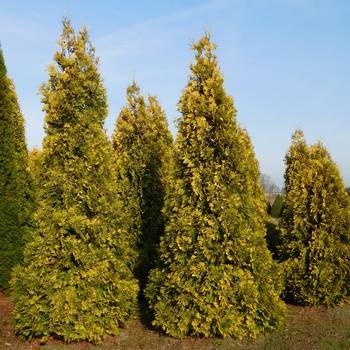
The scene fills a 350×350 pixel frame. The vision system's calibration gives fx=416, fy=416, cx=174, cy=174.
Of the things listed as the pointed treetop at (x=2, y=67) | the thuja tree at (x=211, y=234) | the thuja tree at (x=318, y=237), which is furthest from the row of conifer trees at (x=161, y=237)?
the pointed treetop at (x=2, y=67)

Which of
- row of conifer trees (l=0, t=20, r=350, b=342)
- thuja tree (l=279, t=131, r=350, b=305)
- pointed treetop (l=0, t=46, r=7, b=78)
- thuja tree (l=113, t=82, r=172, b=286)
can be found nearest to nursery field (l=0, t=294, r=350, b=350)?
row of conifer trees (l=0, t=20, r=350, b=342)

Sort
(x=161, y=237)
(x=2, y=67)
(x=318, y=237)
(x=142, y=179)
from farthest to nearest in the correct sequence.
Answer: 1. (x=2, y=67)
2. (x=142, y=179)
3. (x=318, y=237)
4. (x=161, y=237)

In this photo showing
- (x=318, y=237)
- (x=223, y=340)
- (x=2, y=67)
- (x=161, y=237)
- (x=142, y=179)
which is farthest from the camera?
(x=2, y=67)

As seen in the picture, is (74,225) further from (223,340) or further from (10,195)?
(10,195)

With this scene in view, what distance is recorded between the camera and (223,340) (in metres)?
7.82

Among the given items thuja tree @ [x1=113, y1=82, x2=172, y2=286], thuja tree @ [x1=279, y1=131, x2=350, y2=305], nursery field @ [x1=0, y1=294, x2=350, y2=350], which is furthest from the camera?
thuja tree @ [x1=113, y1=82, x2=172, y2=286]

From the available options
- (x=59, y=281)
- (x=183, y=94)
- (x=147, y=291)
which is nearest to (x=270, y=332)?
(x=147, y=291)

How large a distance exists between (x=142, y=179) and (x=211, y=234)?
3.63m

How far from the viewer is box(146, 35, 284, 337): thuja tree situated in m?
7.87

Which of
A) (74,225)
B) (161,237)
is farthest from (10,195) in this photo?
(161,237)

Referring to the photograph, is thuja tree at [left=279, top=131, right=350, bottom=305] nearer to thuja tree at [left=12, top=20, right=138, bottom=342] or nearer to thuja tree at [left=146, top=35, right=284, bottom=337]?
thuja tree at [left=146, top=35, right=284, bottom=337]

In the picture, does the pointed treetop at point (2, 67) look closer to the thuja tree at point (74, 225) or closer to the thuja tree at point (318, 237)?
the thuja tree at point (74, 225)

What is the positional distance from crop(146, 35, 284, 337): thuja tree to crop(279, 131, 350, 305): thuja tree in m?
2.07

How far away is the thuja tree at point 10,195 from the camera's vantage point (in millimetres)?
11094
